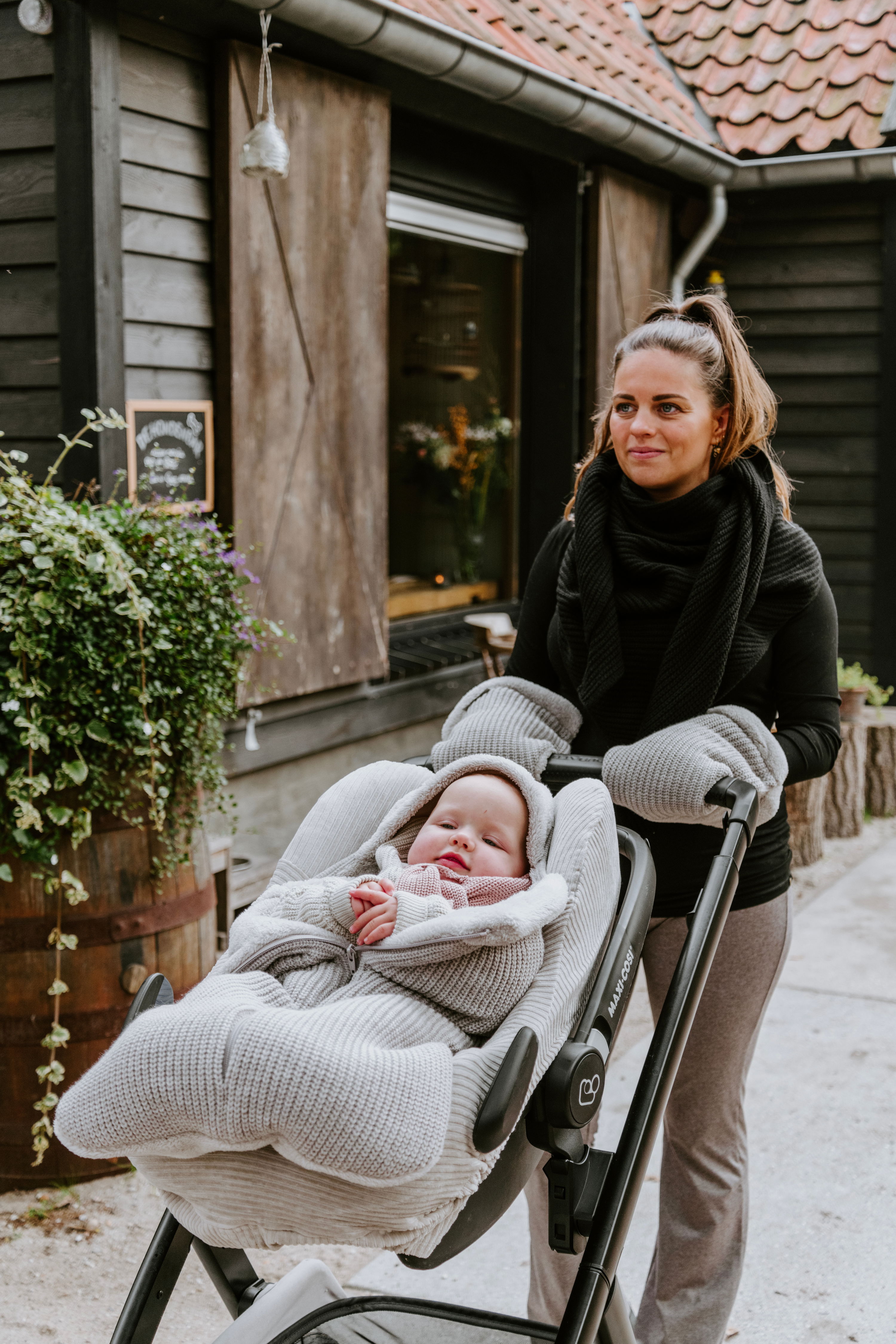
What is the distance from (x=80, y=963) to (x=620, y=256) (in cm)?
484

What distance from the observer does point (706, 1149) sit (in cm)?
244

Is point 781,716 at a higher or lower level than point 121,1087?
higher

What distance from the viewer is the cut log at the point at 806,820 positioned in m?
6.02

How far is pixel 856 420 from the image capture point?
758 centimetres

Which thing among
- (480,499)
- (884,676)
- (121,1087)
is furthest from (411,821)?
(884,676)

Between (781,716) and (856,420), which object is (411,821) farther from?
(856,420)

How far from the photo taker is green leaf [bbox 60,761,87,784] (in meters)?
3.00

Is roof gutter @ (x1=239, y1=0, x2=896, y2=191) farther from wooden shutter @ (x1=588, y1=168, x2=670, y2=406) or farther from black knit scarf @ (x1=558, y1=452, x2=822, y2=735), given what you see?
black knit scarf @ (x1=558, y1=452, x2=822, y2=735)

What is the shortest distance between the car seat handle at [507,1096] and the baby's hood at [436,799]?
408 millimetres

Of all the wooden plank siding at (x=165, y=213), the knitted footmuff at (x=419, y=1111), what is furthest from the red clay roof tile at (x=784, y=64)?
the knitted footmuff at (x=419, y=1111)

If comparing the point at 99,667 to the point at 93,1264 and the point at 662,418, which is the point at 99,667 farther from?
the point at 662,418

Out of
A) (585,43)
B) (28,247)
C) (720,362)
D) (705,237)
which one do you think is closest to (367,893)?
(720,362)

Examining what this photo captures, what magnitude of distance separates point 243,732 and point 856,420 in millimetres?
4438

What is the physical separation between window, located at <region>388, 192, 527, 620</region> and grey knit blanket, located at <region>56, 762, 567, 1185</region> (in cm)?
422
